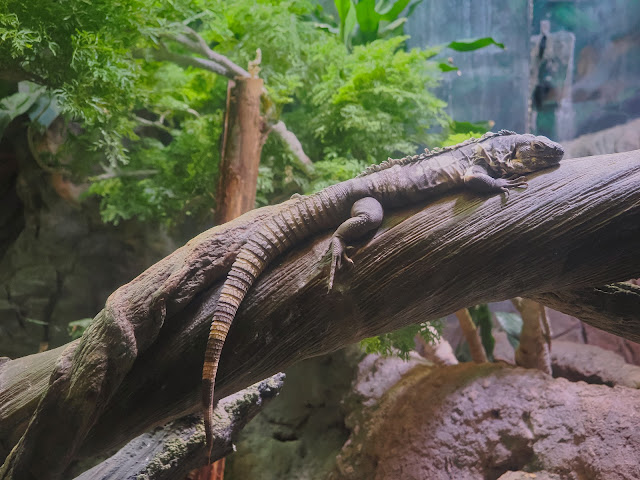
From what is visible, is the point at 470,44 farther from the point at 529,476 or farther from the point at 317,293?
the point at 317,293

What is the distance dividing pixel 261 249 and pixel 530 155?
4.68ft

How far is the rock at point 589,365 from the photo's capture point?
448 cm

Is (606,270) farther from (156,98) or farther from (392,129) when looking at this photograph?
(156,98)

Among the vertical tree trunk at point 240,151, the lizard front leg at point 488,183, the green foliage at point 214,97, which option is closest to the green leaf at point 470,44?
the green foliage at point 214,97

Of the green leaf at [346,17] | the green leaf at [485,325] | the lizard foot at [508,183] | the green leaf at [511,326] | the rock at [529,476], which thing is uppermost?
the green leaf at [346,17]

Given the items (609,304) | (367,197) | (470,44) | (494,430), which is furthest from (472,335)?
(470,44)

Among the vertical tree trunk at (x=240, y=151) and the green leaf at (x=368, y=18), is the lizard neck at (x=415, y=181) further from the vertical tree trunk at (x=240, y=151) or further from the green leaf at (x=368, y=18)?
the green leaf at (x=368, y=18)

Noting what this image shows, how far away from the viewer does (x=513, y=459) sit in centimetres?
334

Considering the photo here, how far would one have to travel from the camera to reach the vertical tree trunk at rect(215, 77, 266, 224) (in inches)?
150

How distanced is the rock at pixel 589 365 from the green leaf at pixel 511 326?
0.41m

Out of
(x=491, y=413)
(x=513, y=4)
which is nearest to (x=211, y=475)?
(x=491, y=413)

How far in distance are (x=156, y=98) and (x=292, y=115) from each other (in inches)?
68.6

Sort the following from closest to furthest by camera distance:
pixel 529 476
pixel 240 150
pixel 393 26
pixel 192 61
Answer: pixel 529 476 → pixel 240 150 → pixel 192 61 → pixel 393 26

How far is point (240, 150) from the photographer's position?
12.6 ft
